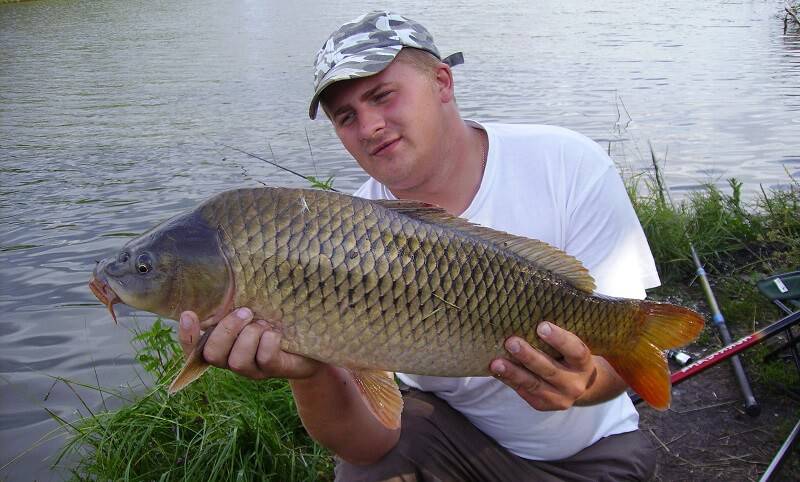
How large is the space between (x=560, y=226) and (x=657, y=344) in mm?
384

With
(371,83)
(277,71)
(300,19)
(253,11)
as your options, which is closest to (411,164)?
(371,83)

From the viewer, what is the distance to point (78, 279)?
4879mm

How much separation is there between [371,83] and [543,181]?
48 cm

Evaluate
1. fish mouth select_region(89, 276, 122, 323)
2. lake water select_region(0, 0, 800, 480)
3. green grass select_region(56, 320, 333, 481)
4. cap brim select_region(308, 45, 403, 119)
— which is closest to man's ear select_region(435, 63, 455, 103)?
cap brim select_region(308, 45, 403, 119)

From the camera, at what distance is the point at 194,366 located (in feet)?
4.97

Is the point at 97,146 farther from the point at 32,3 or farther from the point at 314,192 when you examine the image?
the point at 32,3

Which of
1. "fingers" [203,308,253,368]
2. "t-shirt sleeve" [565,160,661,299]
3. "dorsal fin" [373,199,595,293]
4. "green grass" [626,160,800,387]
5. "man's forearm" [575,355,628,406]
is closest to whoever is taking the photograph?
"fingers" [203,308,253,368]

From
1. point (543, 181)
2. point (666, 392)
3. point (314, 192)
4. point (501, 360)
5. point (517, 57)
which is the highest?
point (314, 192)

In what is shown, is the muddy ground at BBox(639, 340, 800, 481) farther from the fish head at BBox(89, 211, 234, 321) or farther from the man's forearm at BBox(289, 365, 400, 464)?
the fish head at BBox(89, 211, 234, 321)

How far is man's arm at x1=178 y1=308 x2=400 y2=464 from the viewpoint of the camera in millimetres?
1479

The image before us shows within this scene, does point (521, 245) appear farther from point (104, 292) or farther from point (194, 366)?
point (104, 292)

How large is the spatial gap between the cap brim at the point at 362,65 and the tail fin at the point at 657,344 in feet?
2.70

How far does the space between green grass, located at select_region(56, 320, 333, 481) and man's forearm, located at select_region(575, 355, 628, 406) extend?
1.09m

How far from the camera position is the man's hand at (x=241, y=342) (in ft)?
4.82
